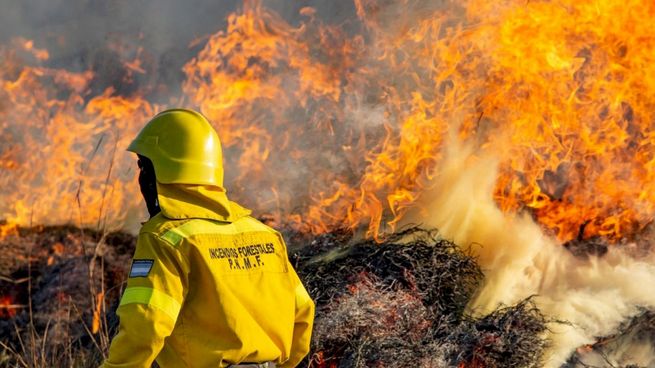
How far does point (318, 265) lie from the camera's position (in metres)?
7.19

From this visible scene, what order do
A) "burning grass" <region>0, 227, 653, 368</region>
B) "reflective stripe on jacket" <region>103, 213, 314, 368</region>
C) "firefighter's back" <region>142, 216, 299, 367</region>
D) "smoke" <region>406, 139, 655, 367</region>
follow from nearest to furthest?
"reflective stripe on jacket" <region>103, 213, 314, 368</region> < "firefighter's back" <region>142, 216, 299, 367</region> < "burning grass" <region>0, 227, 653, 368</region> < "smoke" <region>406, 139, 655, 367</region>

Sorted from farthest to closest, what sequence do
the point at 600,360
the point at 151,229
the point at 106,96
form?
the point at 106,96
the point at 600,360
the point at 151,229

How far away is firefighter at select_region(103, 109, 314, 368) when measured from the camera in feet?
9.50

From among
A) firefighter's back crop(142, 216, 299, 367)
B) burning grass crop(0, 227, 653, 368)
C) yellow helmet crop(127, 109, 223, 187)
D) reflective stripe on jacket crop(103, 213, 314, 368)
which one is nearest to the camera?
reflective stripe on jacket crop(103, 213, 314, 368)

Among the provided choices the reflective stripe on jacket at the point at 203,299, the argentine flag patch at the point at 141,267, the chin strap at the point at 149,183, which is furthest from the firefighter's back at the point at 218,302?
the chin strap at the point at 149,183

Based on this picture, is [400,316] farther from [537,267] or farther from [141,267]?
[141,267]

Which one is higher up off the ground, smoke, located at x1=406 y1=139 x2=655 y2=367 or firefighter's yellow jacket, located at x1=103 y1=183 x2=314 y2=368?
firefighter's yellow jacket, located at x1=103 y1=183 x2=314 y2=368

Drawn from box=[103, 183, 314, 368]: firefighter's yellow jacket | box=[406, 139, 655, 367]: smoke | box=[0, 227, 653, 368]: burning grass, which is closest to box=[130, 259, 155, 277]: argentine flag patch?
box=[103, 183, 314, 368]: firefighter's yellow jacket

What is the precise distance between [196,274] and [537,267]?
191 inches

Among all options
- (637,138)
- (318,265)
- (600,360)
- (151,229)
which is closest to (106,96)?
(318,265)

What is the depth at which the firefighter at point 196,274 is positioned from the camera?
289cm

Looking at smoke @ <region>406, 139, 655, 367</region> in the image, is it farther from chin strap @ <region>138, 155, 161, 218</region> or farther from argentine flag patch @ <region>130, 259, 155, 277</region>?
argentine flag patch @ <region>130, 259, 155, 277</region>

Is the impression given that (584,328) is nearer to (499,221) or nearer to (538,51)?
(499,221)

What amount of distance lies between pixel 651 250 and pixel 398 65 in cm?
399
